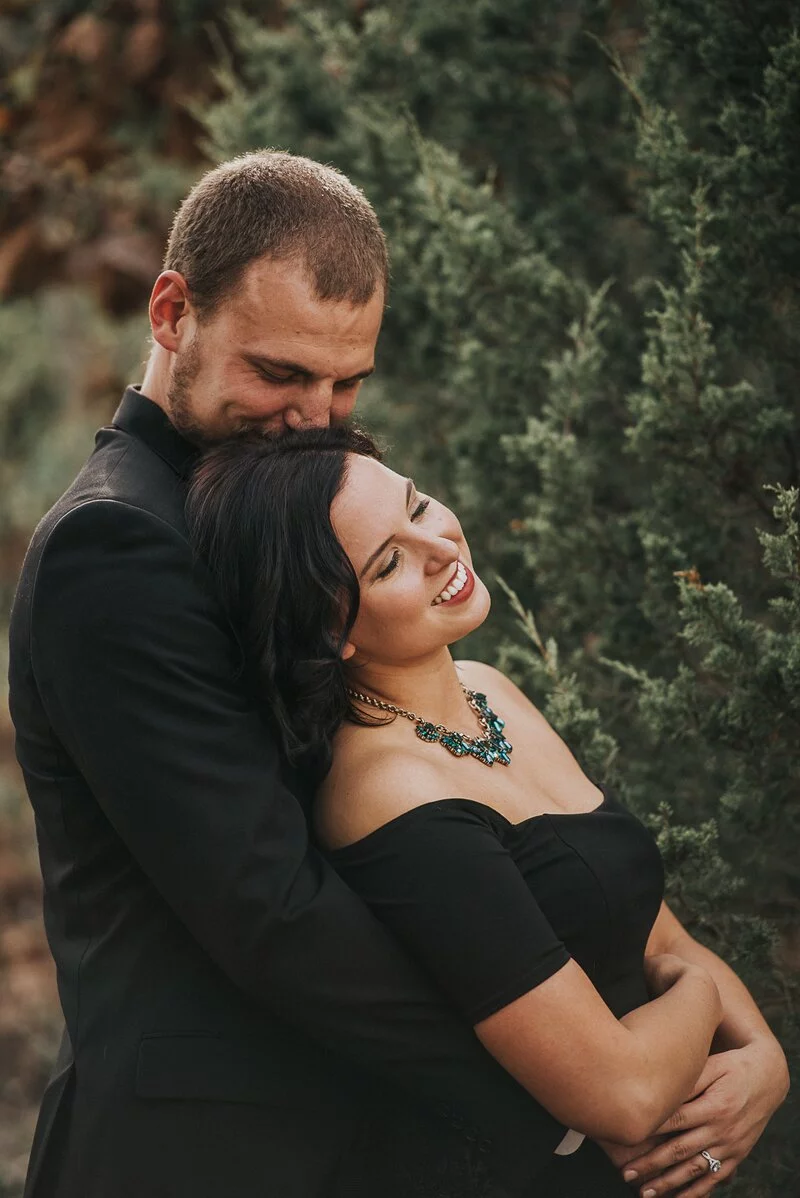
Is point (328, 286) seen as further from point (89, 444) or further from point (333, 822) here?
point (89, 444)

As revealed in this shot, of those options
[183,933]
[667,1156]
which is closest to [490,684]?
[183,933]

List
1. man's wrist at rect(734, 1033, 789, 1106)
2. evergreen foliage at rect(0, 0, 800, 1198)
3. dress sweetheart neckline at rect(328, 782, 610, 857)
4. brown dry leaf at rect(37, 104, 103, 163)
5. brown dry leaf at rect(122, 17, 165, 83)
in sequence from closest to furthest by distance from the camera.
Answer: dress sweetheart neckline at rect(328, 782, 610, 857), man's wrist at rect(734, 1033, 789, 1106), evergreen foliage at rect(0, 0, 800, 1198), brown dry leaf at rect(122, 17, 165, 83), brown dry leaf at rect(37, 104, 103, 163)

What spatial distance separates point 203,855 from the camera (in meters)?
1.95

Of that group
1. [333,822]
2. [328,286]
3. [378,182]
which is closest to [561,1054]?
[333,822]

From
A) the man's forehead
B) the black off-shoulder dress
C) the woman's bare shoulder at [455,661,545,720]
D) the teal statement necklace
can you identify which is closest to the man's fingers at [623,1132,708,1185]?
the black off-shoulder dress

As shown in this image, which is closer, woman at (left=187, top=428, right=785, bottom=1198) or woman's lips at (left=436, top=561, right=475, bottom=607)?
woman at (left=187, top=428, right=785, bottom=1198)

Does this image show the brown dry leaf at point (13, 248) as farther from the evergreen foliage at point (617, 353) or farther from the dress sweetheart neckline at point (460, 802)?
the dress sweetheart neckline at point (460, 802)

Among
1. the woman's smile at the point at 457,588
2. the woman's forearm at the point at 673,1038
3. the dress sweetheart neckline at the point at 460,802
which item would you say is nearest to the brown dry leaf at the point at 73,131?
the woman's smile at the point at 457,588

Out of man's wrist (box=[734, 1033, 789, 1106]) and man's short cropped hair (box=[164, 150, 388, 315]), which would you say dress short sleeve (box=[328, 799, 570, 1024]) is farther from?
man's short cropped hair (box=[164, 150, 388, 315])

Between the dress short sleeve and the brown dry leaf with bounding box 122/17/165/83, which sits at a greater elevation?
the dress short sleeve

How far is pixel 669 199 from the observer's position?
3363mm

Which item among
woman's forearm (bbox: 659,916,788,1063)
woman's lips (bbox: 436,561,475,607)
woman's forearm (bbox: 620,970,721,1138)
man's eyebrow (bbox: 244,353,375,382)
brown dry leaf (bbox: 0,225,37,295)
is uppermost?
man's eyebrow (bbox: 244,353,375,382)

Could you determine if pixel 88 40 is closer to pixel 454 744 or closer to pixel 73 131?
pixel 73 131

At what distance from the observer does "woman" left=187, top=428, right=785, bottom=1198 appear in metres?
2.00
